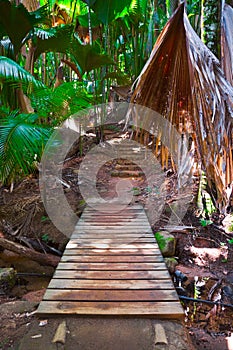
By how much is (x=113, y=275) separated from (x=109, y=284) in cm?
14

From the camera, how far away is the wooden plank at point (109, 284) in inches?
81.5

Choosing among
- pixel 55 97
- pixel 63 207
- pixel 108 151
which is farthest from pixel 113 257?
pixel 108 151

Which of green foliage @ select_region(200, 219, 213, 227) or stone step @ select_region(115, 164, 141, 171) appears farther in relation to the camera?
stone step @ select_region(115, 164, 141, 171)

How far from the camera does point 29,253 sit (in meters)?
3.21

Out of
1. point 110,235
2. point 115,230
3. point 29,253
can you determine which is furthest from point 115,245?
point 29,253

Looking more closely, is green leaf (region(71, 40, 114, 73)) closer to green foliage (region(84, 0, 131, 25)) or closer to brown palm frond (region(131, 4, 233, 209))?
green foliage (region(84, 0, 131, 25))

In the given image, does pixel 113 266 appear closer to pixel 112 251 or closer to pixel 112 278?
pixel 112 278

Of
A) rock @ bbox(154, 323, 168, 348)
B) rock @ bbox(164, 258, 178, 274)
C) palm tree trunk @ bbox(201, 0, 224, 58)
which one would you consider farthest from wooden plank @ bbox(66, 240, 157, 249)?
palm tree trunk @ bbox(201, 0, 224, 58)

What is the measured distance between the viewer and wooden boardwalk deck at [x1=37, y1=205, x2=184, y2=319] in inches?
71.2

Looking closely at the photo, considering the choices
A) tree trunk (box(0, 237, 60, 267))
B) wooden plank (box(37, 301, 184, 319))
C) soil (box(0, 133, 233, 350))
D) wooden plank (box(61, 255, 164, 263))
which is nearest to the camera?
wooden plank (box(37, 301, 184, 319))

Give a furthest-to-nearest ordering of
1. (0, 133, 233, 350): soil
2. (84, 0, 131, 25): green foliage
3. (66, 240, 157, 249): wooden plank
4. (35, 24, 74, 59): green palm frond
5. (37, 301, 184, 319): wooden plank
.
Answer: (84, 0, 131, 25): green foliage < (35, 24, 74, 59): green palm frond < (66, 240, 157, 249): wooden plank < (0, 133, 233, 350): soil < (37, 301, 184, 319): wooden plank

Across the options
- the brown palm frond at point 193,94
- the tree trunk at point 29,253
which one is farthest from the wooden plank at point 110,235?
the brown palm frond at point 193,94

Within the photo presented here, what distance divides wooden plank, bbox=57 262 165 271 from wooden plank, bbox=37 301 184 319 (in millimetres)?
494

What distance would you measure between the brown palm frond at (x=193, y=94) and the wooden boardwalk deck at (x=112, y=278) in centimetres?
79
